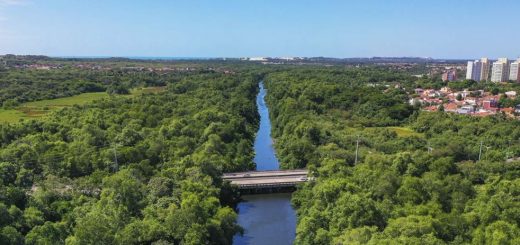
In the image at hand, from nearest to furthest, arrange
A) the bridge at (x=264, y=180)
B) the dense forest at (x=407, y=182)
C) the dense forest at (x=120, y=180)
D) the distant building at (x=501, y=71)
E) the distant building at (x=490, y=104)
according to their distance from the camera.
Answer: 1. the dense forest at (x=120, y=180)
2. the dense forest at (x=407, y=182)
3. the bridge at (x=264, y=180)
4. the distant building at (x=490, y=104)
5. the distant building at (x=501, y=71)

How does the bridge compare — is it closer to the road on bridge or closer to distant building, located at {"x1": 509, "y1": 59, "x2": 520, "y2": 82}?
the road on bridge

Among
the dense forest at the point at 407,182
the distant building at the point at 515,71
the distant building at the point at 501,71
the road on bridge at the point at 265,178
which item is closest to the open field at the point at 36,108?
the road on bridge at the point at 265,178

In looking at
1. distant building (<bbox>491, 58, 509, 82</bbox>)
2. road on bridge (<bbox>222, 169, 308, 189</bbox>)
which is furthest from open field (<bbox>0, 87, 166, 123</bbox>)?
distant building (<bbox>491, 58, 509, 82</bbox>)

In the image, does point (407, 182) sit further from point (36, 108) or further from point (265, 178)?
point (36, 108)

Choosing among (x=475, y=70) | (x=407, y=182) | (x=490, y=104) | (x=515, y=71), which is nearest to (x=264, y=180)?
(x=407, y=182)

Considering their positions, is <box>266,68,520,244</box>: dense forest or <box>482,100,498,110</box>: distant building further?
<box>482,100,498,110</box>: distant building

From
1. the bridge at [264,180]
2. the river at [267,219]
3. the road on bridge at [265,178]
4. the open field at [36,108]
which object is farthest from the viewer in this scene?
the open field at [36,108]

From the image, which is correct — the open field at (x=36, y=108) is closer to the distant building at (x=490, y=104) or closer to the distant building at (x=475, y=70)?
the distant building at (x=490, y=104)
